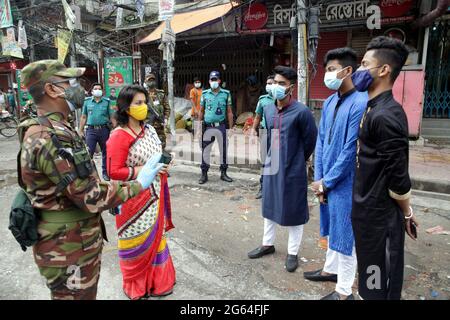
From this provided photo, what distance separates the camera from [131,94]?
2.69 m

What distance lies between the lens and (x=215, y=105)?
6.21 m

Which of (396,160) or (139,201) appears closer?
(396,160)

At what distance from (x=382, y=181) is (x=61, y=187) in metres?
1.79

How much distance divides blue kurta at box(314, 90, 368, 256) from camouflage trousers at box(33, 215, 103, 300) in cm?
172

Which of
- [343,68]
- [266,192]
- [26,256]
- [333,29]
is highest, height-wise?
Answer: [333,29]

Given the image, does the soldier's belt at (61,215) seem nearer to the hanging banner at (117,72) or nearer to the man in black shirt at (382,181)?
the man in black shirt at (382,181)

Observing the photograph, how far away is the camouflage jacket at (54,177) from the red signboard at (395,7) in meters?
8.61

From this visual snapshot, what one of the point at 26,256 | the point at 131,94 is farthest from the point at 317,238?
the point at 26,256

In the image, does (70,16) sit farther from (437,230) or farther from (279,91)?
(437,230)

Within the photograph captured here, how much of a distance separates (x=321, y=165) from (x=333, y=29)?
7.26m

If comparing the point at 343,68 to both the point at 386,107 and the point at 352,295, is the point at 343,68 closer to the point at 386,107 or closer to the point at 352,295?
the point at 386,107

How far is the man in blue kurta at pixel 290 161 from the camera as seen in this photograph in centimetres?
319

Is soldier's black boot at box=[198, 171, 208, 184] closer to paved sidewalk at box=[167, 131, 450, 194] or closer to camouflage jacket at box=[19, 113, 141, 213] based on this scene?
paved sidewalk at box=[167, 131, 450, 194]

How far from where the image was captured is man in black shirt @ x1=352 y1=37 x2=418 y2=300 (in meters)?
2.00
